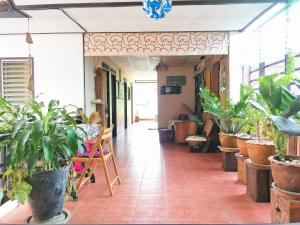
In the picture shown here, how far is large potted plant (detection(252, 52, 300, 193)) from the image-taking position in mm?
1917

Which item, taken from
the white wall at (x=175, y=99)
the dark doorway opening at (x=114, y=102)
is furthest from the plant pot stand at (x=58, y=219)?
the white wall at (x=175, y=99)

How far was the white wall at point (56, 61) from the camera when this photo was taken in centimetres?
460

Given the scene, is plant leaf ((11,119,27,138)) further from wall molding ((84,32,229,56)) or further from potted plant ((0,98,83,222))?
wall molding ((84,32,229,56))

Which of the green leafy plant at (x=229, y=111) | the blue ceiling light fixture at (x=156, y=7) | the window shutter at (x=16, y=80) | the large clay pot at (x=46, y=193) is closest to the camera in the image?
the large clay pot at (x=46, y=193)

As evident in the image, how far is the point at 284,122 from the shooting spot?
1.92 m

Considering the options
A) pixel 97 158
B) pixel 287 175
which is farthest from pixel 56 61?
pixel 287 175

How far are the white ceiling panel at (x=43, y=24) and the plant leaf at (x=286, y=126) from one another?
117 inches

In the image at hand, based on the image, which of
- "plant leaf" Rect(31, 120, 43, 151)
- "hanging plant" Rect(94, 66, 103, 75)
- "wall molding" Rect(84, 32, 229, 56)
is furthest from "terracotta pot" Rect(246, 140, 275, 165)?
"hanging plant" Rect(94, 66, 103, 75)

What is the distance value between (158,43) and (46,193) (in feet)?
10.5

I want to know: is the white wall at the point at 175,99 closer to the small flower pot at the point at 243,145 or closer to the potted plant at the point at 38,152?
the small flower pot at the point at 243,145

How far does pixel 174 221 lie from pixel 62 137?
118cm

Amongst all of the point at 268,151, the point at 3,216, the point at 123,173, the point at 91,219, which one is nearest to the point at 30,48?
the point at 123,173

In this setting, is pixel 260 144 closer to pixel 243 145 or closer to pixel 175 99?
pixel 243 145

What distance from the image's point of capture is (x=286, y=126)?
6.16 ft
